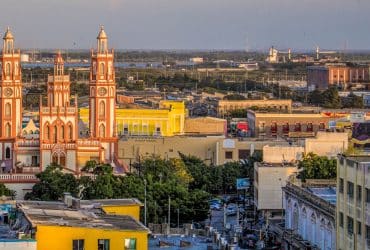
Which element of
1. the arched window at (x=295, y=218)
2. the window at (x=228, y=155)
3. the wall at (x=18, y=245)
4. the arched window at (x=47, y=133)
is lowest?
the window at (x=228, y=155)

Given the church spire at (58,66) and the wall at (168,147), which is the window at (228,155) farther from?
the church spire at (58,66)

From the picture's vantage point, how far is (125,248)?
90.5ft

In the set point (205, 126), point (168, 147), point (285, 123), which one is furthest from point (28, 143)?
point (205, 126)

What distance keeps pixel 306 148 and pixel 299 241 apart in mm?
18444

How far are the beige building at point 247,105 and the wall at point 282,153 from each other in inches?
1902

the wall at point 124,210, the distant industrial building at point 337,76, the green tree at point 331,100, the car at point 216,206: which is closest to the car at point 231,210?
the car at point 216,206

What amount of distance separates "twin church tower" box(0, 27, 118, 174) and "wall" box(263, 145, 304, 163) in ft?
23.5

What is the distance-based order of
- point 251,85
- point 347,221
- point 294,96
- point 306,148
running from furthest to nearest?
1. point 251,85
2. point 294,96
3. point 306,148
4. point 347,221

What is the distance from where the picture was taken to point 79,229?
88.1 ft

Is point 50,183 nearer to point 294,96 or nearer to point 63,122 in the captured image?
point 63,122

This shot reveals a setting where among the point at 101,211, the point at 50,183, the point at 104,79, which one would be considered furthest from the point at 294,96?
the point at 101,211

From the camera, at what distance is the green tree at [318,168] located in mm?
50594

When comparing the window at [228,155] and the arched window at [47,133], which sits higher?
the arched window at [47,133]

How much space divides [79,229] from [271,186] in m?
28.2
